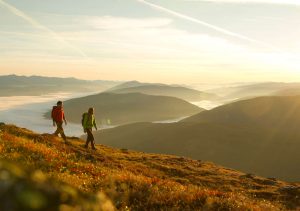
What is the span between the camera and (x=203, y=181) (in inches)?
1227

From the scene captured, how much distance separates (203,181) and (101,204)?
94.8ft

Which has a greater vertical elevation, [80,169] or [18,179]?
[18,179]

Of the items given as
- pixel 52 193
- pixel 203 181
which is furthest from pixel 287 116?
pixel 52 193

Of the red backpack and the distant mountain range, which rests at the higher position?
the red backpack

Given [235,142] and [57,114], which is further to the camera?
[235,142]

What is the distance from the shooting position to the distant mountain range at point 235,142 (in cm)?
12838

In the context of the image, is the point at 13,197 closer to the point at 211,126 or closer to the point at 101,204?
the point at 101,204

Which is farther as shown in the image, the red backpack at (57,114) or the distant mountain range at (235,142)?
the distant mountain range at (235,142)

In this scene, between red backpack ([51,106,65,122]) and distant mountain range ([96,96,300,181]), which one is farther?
distant mountain range ([96,96,300,181])

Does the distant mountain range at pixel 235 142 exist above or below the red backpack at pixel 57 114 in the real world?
below

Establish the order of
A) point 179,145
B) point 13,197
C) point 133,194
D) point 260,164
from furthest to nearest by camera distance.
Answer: point 179,145 < point 260,164 < point 133,194 < point 13,197

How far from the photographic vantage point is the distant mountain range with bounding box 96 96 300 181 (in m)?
128

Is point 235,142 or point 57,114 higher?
point 57,114

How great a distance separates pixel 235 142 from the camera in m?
150
